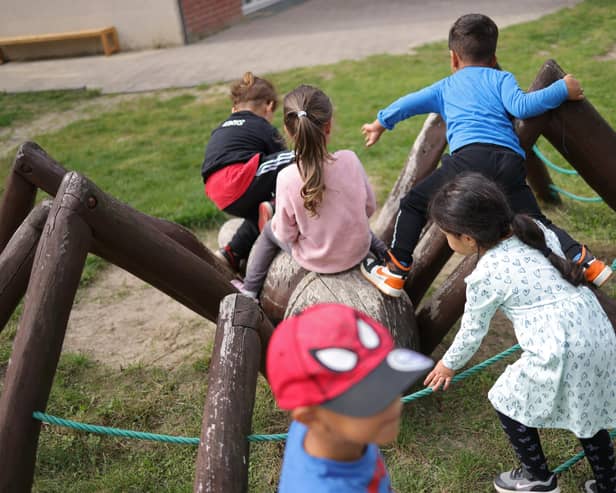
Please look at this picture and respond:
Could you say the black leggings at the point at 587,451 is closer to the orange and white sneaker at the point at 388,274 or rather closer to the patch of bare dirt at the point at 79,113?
the orange and white sneaker at the point at 388,274

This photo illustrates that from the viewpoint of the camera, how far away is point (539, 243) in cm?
233

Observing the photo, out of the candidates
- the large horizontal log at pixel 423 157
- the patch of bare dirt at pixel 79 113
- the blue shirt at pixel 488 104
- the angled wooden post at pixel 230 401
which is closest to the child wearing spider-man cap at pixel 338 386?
the angled wooden post at pixel 230 401

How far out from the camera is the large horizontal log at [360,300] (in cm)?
293

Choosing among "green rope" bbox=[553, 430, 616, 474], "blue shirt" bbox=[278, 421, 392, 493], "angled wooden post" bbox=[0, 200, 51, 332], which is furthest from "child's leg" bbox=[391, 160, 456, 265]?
"blue shirt" bbox=[278, 421, 392, 493]

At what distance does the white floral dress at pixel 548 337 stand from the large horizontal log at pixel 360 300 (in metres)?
0.61

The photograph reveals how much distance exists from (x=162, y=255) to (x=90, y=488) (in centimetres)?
114

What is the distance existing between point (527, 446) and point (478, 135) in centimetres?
138

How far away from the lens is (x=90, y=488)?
116 inches

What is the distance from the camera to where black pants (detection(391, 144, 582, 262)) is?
303cm

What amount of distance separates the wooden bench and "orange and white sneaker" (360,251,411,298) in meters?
10.5

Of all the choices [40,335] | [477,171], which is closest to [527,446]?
[477,171]

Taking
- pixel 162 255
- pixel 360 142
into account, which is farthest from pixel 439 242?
pixel 360 142

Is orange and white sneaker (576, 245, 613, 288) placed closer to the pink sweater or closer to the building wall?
the pink sweater

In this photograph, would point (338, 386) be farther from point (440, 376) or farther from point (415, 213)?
point (415, 213)
